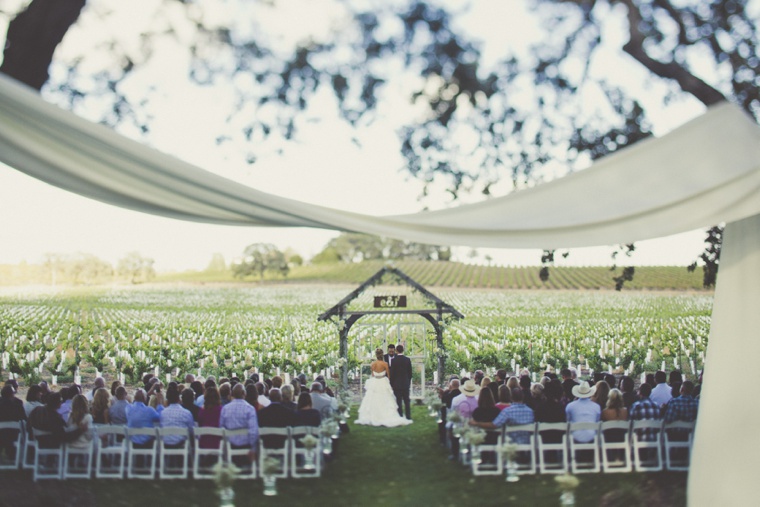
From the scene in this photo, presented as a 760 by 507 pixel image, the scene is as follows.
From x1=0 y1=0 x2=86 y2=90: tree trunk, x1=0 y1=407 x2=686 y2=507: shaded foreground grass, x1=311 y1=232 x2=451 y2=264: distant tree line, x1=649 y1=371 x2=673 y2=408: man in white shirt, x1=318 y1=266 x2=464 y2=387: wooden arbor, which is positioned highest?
x1=311 y1=232 x2=451 y2=264: distant tree line

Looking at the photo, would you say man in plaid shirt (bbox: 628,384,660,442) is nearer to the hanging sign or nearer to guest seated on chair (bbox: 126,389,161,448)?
guest seated on chair (bbox: 126,389,161,448)

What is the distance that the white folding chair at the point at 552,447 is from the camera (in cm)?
574

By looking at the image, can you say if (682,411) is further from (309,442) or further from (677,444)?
(309,442)

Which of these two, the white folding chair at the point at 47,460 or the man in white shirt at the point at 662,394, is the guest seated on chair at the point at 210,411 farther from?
the man in white shirt at the point at 662,394

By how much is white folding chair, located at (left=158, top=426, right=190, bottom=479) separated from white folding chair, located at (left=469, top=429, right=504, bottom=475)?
243cm

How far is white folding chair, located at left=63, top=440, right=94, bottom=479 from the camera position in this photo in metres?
5.64

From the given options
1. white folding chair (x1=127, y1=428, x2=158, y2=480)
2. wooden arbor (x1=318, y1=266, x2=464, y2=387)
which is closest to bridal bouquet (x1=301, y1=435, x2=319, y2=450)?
white folding chair (x1=127, y1=428, x2=158, y2=480)

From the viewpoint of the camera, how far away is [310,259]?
68.0ft

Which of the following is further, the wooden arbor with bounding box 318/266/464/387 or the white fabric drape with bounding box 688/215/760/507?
the wooden arbor with bounding box 318/266/464/387

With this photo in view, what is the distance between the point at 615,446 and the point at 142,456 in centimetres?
411

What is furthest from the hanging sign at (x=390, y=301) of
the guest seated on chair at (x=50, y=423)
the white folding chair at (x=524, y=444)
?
the guest seated on chair at (x=50, y=423)

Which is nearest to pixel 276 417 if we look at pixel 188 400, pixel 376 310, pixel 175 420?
pixel 175 420

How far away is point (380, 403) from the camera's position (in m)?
8.98

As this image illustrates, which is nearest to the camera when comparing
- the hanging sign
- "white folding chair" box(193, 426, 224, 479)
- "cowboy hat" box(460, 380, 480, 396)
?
"white folding chair" box(193, 426, 224, 479)
